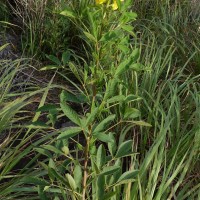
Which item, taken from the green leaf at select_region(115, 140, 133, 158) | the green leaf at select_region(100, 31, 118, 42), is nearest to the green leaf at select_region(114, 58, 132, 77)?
the green leaf at select_region(100, 31, 118, 42)

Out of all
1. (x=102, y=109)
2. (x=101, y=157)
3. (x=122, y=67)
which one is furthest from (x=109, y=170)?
(x=122, y=67)

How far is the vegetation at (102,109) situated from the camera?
1336mm

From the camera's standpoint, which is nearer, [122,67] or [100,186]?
[100,186]

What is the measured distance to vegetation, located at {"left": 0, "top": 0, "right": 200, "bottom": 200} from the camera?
134cm

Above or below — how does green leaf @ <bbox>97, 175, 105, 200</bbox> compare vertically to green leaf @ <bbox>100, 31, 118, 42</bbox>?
below

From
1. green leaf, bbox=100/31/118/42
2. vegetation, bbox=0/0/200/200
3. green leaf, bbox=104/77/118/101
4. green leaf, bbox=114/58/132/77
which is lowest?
vegetation, bbox=0/0/200/200

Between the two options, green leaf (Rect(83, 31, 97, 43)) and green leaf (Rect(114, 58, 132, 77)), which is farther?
green leaf (Rect(114, 58, 132, 77))

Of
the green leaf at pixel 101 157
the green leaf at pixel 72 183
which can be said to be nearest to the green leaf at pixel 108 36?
the green leaf at pixel 101 157

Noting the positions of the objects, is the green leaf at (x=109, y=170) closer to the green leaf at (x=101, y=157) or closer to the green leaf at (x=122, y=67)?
the green leaf at (x=101, y=157)

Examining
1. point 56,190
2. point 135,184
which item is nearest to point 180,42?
point 135,184

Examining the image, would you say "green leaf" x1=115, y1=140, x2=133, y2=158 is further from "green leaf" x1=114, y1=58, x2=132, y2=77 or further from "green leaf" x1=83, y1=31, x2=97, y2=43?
"green leaf" x1=83, y1=31, x2=97, y2=43

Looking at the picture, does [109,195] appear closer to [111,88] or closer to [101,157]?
[101,157]

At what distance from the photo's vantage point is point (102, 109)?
1327 millimetres

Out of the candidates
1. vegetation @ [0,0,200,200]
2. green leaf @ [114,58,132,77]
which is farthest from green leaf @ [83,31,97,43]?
green leaf @ [114,58,132,77]
